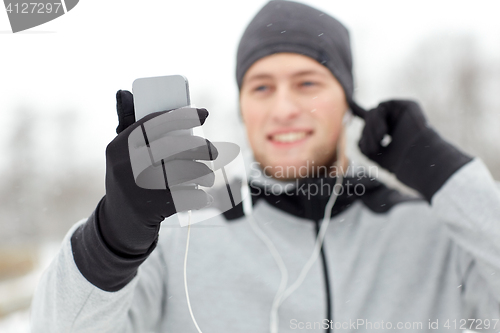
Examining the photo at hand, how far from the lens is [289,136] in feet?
5.54

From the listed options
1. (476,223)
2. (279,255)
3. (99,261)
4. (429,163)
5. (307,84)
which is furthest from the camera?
(307,84)

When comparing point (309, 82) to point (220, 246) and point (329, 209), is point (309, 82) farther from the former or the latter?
point (220, 246)

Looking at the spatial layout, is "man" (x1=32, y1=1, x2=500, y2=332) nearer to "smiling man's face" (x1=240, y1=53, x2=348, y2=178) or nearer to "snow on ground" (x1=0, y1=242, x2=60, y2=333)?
"smiling man's face" (x1=240, y1=53, x2=348, y2=178)

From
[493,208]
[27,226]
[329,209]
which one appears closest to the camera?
[493,208]

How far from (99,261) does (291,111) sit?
1043 millimetres

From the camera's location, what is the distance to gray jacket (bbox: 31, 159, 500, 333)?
1.33 m

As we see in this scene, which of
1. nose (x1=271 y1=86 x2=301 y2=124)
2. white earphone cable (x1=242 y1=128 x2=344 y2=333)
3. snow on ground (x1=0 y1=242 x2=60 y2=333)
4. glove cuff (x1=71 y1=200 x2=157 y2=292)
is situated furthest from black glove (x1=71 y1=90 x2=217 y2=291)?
snow on ground (x1=0 y1=242 x2=60 y2=333)

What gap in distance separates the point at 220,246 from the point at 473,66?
47.7ft

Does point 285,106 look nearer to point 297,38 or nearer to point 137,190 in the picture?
point 297,38

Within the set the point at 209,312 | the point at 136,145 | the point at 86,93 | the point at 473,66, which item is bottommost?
the point at 473,66

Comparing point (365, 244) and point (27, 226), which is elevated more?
point (365, 244)

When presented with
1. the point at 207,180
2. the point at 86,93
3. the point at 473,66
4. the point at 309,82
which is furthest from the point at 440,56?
the point at 207,180

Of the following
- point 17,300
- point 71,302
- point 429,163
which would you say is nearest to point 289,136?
point 429,163

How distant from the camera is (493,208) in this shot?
130 centimetres
